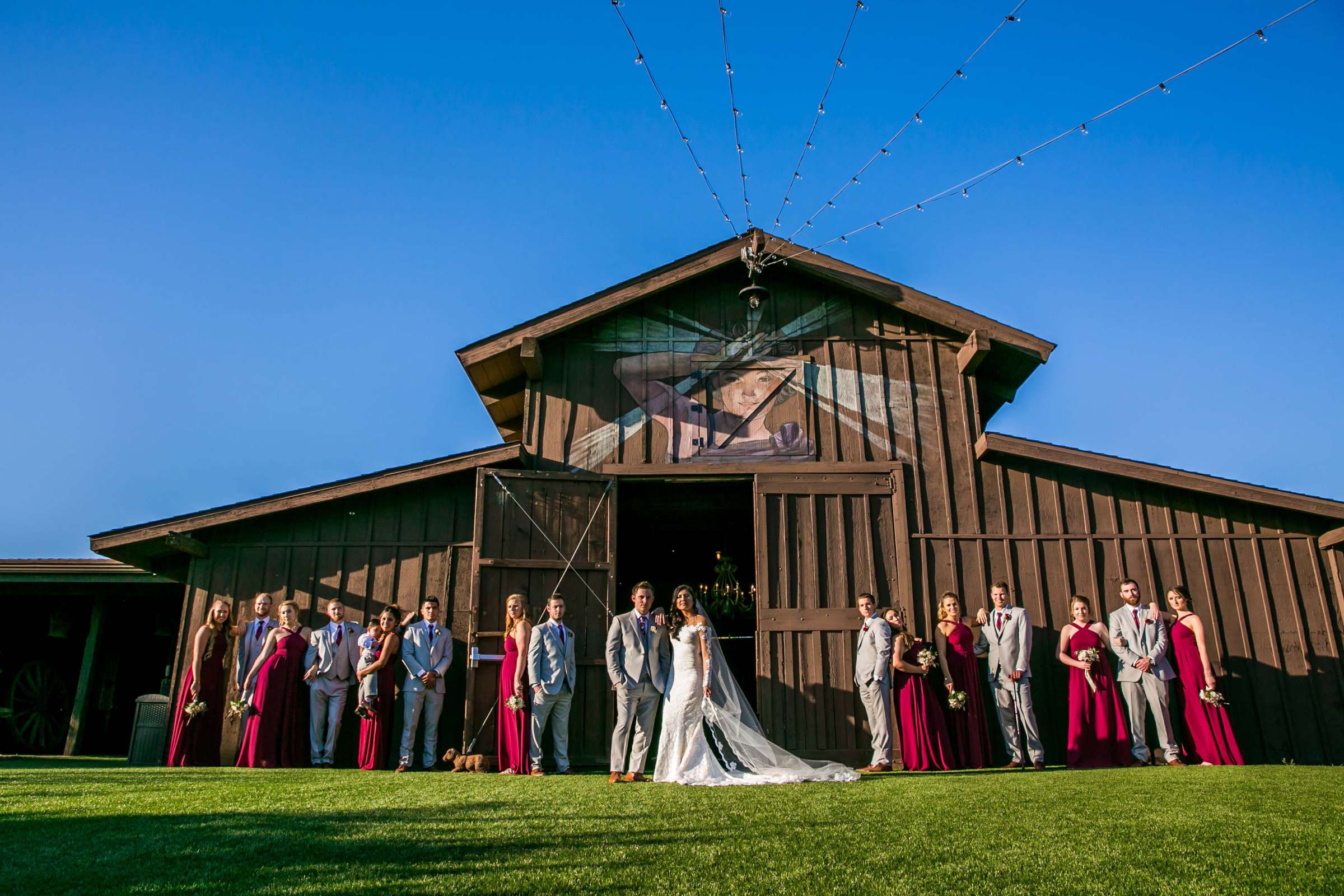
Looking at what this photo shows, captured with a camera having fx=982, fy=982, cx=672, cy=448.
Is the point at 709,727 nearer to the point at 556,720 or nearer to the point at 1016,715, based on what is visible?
the point at 556,720

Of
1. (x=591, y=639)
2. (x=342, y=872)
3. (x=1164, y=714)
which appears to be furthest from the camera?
(x=591, y=639)

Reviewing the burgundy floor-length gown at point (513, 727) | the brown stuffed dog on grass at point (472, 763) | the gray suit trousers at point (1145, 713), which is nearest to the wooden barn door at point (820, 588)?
the gray suit trousers at point (1145, 713)

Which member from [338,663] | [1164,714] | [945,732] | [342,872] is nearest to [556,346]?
[338,663]

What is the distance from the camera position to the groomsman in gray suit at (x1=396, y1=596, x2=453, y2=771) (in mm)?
10586

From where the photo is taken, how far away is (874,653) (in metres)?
10.4

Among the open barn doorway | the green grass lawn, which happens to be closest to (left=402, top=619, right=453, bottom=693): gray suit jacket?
the open barn doorway

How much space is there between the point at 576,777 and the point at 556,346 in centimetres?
576

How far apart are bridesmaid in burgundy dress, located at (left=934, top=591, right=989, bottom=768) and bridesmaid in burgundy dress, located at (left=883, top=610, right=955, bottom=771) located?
0.57 ft

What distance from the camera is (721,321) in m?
12.9

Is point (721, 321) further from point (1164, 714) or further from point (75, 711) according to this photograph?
point (75, 711)

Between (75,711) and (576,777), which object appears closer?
(576,777)

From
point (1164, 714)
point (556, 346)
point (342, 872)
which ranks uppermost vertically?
point (556, 346)

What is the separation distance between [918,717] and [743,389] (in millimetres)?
4481

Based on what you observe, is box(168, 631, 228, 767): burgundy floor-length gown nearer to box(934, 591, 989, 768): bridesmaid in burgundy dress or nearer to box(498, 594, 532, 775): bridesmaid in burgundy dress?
box(498, 594, 532, 775): bridesmaid in burgundy dress
